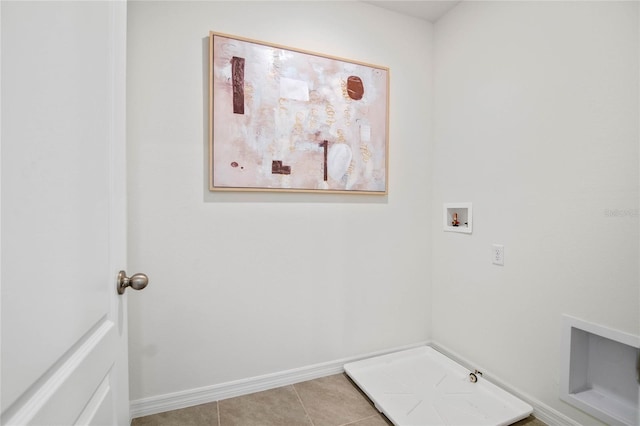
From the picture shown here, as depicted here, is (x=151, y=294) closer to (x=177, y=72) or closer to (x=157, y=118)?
(x=157, y=118)

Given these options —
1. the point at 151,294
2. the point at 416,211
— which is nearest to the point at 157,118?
the point at 151,294

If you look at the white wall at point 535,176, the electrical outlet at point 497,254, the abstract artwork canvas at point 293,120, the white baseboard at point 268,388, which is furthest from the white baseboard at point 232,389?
the abstract artwork canvas at point 293,120

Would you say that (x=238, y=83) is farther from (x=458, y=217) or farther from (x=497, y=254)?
(x=497, y=254)

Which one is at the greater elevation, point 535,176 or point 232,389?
point 535,176

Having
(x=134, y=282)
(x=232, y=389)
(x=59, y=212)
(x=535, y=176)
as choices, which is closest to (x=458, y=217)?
(x=535, y=176)

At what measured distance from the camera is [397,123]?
2109 millimetres

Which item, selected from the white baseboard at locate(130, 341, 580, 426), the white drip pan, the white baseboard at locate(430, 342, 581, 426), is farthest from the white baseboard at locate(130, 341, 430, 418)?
the white baseboard at locate(430, 342, 581, 426)

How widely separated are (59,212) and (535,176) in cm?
188

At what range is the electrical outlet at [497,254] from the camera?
5.61 ft

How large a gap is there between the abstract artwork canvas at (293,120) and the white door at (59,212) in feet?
2.75

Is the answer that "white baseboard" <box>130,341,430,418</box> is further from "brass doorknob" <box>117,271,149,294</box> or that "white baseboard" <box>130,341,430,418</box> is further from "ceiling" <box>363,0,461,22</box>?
"ceiling" <box>363,0,461,22</box>

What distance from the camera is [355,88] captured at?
1.95 m

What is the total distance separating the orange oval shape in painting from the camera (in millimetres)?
A: 1936

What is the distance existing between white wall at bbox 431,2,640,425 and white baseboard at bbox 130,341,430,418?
83 cm
